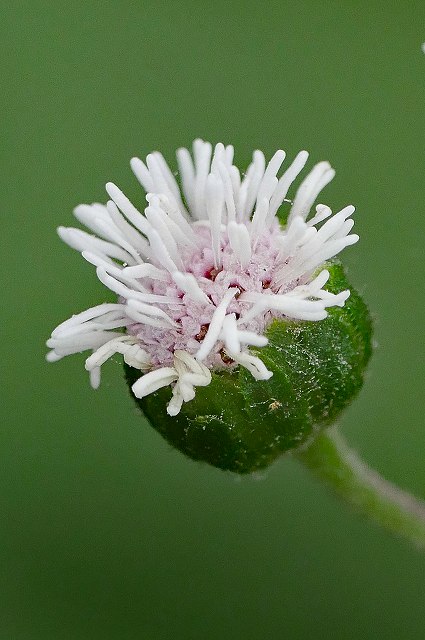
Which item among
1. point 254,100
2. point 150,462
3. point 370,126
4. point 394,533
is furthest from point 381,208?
point 394,533

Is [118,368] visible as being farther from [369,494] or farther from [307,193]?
[307,193]

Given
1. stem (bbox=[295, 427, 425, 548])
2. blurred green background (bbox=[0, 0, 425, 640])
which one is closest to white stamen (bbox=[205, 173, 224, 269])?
stem (bbox=[295, 427, 425, 548])

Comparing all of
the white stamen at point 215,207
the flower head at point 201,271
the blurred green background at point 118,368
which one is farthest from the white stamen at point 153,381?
the blurred green background at point 118,368

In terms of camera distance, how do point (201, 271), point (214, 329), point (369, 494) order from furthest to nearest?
point (369, 494) < point (201, 271) < point (214, 329)

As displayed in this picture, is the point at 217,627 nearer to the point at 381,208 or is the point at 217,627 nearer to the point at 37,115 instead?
the point at 381,208

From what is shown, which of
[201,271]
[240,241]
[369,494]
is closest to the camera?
[240,241]

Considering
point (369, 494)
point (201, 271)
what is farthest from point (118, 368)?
point (201, 271)
